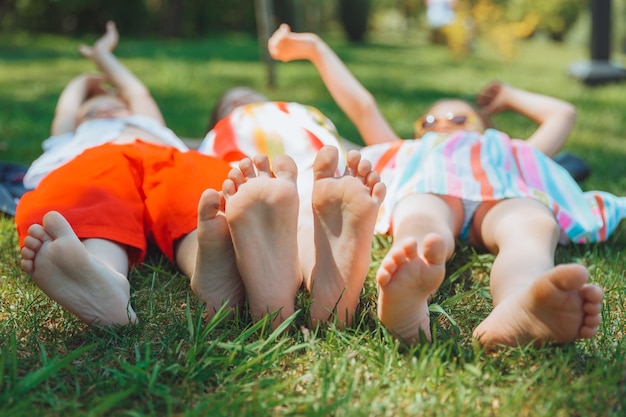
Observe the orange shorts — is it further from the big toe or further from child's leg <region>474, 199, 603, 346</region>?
child's leg <region>474, 199, 603, 346</region>

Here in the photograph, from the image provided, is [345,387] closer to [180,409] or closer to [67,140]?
[180,409]

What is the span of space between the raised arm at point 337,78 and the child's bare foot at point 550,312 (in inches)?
45.4

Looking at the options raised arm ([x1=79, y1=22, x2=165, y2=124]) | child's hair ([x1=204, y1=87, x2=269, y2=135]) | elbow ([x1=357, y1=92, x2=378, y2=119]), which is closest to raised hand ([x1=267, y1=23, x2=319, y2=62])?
elbow ([x1=357, y1=92, x2=378, y2=119])

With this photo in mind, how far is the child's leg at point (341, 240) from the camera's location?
4.48 ft

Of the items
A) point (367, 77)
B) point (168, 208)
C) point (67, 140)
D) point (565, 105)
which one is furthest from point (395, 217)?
point (367, 77)

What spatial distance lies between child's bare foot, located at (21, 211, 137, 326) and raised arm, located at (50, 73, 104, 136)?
137cm

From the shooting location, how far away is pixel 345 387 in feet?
Result: 3.87

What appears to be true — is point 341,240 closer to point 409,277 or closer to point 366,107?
point 409,277

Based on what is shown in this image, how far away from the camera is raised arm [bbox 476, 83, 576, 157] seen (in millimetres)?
2301

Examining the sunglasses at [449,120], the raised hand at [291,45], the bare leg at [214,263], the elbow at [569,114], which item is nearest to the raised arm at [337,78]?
the raised hand at [291,45]

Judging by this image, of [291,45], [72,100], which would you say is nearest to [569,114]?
[291,45]

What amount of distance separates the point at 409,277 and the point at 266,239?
13.6 inches

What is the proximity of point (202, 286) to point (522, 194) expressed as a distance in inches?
38.4

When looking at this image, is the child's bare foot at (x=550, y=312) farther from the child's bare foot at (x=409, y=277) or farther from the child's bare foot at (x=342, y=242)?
the child's bare foot at (x=342, y=242)
